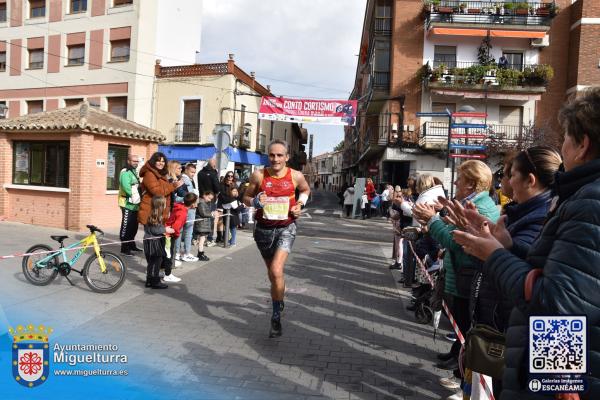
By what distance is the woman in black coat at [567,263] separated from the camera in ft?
4.77

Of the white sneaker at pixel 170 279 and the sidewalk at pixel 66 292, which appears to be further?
the white sneaker at pixel 170 279

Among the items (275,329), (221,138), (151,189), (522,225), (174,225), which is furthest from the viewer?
(221,138)

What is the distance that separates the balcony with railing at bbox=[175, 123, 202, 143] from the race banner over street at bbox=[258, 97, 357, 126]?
6.12 metres

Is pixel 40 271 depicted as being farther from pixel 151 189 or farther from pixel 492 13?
pixel 492 13

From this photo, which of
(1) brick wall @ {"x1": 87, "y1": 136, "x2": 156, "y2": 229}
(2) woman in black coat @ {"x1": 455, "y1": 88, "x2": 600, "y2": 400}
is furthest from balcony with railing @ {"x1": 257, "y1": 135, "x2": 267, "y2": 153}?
(2) woman in black coat @ {"x1": 455, "y1": 88, "x2": 600, "y2": 400}

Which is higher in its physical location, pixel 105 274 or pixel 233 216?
pixel 233 216

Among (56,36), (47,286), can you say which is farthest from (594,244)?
(56,36)

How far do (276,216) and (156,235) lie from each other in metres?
2.39

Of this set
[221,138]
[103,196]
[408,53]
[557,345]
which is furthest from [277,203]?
[408,53]

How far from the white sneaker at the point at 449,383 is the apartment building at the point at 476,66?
70.4ft

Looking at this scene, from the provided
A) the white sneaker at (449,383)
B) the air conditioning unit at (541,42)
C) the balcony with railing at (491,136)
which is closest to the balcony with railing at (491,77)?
the air conditioning unit at (541,42)

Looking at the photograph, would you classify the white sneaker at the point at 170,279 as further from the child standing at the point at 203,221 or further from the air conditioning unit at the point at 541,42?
the air conditioning unit at the point at 541,42

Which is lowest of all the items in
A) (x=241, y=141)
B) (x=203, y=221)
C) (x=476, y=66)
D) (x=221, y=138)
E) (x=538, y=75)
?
(x=203, y=221)

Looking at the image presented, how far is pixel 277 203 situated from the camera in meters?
4.82
